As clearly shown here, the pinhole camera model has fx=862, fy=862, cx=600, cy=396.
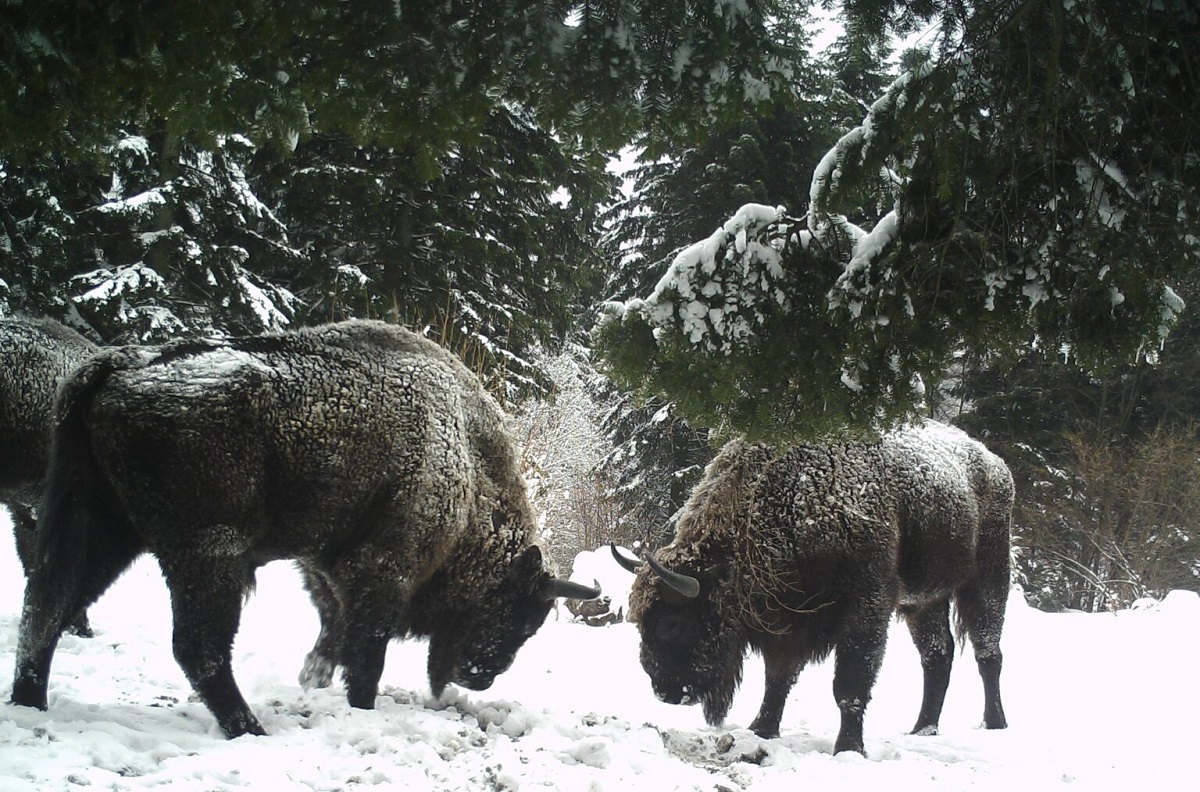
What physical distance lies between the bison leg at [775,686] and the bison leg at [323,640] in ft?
10.5

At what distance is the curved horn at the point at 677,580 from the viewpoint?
6219 millimetres

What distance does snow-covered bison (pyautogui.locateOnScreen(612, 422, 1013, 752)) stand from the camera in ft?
20.7

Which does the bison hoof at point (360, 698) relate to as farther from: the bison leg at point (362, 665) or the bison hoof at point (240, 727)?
the bison hoof at point (240, 727)

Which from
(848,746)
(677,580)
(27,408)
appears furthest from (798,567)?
(27,408)

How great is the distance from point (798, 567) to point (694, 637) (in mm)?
956

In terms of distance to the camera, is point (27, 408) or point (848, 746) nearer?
point (848, 746)

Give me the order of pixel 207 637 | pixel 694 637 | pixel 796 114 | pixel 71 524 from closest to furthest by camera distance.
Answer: pixel 207 637
pixel 71 524
pixel 796 114
pixel 694 637

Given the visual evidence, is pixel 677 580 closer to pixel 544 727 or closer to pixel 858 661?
pixel 858 661

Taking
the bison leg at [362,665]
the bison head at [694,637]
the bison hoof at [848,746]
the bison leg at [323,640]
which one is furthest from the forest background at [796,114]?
the bison leg at [323,640]

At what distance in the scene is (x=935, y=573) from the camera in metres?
6.97

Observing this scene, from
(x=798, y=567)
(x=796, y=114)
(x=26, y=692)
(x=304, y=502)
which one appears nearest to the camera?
(x=26, y=692)

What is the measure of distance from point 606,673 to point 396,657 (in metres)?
2.02

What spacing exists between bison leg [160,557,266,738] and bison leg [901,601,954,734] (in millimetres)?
5423

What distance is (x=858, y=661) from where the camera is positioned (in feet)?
20.4
